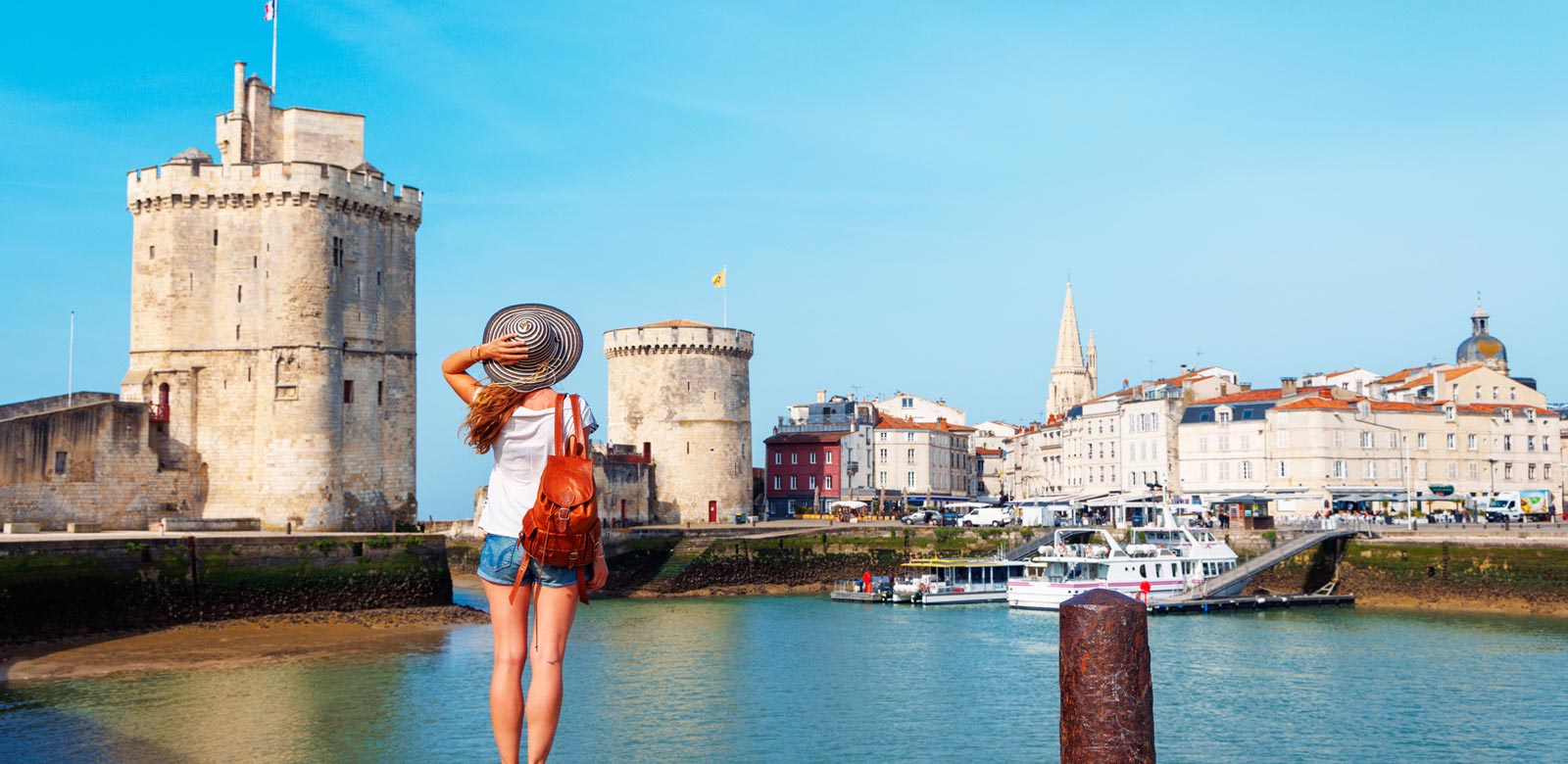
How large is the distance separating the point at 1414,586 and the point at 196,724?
3591 cm

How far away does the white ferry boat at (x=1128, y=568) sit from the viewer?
144 ft

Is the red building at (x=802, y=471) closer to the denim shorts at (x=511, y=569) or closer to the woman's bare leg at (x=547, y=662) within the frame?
the woman's bare leg at (x=547, y=662)

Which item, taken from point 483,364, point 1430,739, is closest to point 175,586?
point 1430,739

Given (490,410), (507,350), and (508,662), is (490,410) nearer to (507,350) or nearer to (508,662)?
(507,350)

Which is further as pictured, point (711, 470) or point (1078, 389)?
point (1078, 389)

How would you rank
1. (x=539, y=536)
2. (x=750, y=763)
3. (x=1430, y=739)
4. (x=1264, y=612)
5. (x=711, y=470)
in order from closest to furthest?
1. (x=539, y=536)
2. (x=750, y=763)
3. (x=1430, y=739)
4. (x=1264, y=612)
5. (x=711, y=470)

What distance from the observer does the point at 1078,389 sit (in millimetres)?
106688

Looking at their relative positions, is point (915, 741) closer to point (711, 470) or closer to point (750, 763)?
point (750, 763)

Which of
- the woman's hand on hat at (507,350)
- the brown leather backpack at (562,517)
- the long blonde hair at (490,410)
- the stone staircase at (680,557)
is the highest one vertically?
the woman's hand on hat at (507,350)

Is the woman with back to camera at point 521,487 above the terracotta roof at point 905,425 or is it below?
below

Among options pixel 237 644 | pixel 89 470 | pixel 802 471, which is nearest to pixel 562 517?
pixel 237 644

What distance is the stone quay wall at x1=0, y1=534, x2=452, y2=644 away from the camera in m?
27.5

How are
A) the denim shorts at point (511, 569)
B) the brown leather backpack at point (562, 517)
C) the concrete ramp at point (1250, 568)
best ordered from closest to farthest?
the brown leather backpack at point (562, 517), the denim shorts at point (511, 569), the concrete ramp at point (1250, 568)

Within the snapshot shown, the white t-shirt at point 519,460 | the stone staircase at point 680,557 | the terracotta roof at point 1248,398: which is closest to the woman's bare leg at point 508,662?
the white t-shirt at point 519,460
